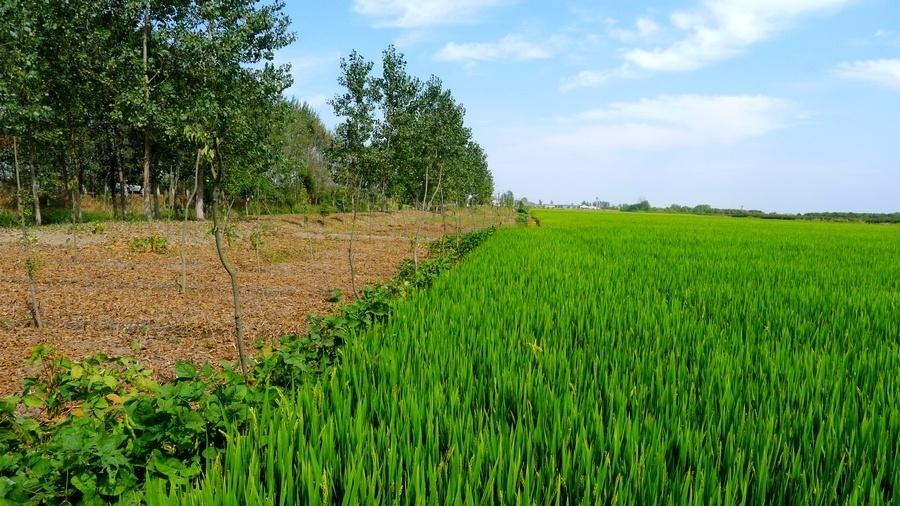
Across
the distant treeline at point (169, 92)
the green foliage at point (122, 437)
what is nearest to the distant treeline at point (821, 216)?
the distant treeline at point (169, 92)

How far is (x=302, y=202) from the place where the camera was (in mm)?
43062

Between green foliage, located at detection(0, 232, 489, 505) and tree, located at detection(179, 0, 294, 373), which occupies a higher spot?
tree, located at detection(179, 0, 294, 373)

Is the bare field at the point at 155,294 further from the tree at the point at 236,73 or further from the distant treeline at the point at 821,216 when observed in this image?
the distant treeline at the point at 821,216

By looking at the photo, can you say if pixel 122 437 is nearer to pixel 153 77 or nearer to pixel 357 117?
pixel 357 117

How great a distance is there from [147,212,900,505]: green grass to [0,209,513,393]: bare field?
4.77 ft

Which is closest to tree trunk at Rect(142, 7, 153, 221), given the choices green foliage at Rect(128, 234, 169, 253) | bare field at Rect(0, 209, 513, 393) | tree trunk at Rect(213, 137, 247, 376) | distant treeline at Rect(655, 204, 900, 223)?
bare field at Rect(0, 209, 513, 393)

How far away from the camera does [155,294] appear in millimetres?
8312

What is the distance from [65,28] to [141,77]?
2.87m

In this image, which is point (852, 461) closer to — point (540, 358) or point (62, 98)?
point (540, 358)

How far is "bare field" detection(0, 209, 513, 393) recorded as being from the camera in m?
5.58

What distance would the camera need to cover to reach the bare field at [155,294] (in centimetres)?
558

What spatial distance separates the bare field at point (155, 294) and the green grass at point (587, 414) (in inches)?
57.3

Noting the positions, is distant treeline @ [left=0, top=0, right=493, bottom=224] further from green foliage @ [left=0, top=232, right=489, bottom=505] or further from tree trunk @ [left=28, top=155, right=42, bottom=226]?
green foliage @ [left=0, top=232, right=489, bottom=505]

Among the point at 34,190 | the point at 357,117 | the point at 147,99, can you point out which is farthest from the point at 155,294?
the point at 34,190
